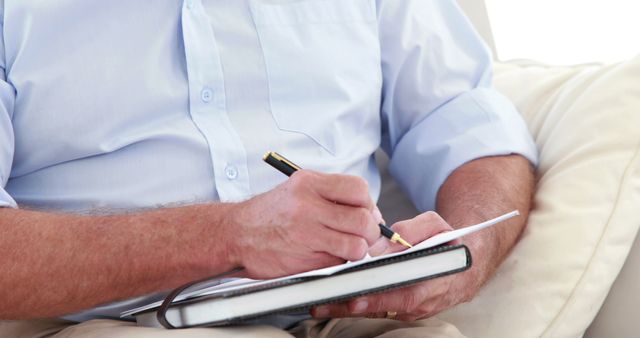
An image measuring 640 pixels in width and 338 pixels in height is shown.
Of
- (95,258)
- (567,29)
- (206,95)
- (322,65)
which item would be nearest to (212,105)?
(206,95)

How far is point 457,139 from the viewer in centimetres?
138

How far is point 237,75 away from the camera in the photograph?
1.24 metres

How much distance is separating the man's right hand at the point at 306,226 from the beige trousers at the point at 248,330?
3.1 inches

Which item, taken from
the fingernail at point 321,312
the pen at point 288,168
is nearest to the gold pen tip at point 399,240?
the pen at point 288,168

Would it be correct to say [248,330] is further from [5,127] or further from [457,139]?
[457,139]

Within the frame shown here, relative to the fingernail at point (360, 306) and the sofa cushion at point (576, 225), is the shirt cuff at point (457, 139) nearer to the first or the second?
the sofa cushion at point (576, 225)

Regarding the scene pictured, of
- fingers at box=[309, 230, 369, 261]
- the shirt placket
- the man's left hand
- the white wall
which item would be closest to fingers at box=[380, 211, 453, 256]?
the man's left hand

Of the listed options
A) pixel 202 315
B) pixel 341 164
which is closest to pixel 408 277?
pixel 202 315

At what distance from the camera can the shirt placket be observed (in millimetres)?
1196

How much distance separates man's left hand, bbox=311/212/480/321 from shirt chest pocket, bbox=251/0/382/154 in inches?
10.8

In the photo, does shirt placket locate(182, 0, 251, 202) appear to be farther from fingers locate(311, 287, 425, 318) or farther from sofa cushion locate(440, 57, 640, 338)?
sofa cushion locate(440, 57, 640, 338)

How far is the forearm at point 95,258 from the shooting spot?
991mm

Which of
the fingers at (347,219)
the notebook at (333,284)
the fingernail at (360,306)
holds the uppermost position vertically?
the fingers at (347,219)

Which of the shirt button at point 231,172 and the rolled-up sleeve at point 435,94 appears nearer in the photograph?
the shirt button at point 231,172
